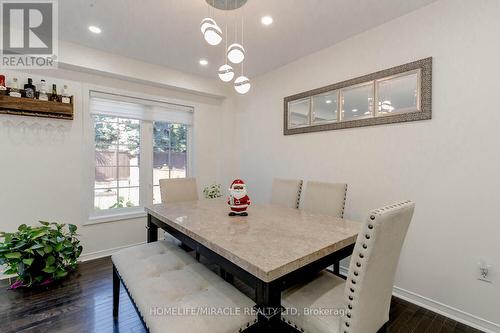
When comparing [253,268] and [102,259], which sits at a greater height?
[253,268]

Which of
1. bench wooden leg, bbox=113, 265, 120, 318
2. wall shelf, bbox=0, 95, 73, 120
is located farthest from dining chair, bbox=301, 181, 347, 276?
wall shelf, bbox=0, 95, 73, 120

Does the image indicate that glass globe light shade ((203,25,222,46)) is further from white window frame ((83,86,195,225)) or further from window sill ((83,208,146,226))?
window sill ((83,208,146,226))

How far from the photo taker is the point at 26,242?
218cm

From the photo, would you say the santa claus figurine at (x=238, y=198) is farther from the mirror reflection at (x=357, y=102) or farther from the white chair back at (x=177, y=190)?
the mirror reflection at (x=357, y=102)

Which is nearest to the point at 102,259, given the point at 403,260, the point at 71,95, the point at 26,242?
the point at 26,242

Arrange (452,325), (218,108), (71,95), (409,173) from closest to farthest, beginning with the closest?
(452,325) → (409,173) → (71,95) → (218,108)

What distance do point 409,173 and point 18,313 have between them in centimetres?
347

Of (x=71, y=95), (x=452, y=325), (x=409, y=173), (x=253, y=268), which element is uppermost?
(x=71, y=95)

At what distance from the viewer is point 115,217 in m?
3.10

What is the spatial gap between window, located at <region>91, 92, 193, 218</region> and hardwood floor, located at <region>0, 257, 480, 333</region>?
3.55ft

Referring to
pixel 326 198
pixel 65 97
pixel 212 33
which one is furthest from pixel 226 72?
pixel 65 97

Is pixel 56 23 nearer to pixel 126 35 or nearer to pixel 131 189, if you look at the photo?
pixel 126 35

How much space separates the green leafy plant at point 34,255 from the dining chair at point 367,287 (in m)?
2.34

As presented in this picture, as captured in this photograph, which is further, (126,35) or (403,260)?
(126,35)
